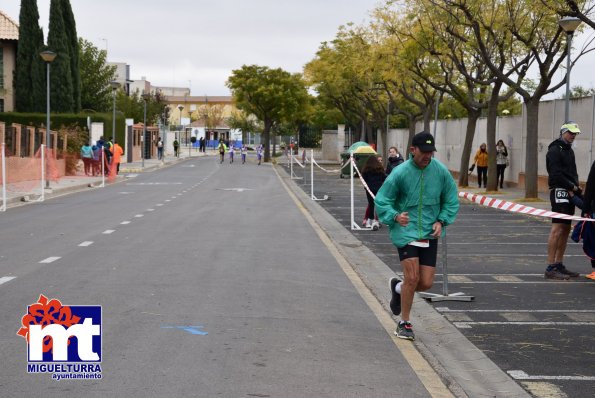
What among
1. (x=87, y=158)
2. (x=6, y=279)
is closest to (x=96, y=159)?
(x=87, y=158)

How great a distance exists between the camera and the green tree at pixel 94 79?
2940 inches

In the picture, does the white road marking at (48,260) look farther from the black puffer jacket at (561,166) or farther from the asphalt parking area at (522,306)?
the black puffer jacket at (561,166)

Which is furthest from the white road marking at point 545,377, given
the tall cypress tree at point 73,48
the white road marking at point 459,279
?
the tall cypress tree at point 73,48

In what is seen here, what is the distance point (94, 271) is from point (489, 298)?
15.8 ft

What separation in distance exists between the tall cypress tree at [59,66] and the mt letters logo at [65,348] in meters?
54.2

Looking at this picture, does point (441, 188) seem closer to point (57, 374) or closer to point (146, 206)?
point (57, 374)

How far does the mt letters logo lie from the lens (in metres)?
6.19

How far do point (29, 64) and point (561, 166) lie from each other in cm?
5143

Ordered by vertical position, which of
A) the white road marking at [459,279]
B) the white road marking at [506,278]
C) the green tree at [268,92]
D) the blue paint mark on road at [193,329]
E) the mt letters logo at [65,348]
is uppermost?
the green tree at [268,92]

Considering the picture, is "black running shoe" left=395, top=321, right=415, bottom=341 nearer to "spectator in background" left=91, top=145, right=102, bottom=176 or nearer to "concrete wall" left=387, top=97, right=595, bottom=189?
"concrete wall" left=387, top=97, right=595, bottom=189

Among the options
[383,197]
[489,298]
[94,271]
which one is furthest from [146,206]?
[383,197]

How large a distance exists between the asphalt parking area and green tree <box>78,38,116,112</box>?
2369 inches

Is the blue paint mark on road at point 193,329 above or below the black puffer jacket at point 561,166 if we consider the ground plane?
below

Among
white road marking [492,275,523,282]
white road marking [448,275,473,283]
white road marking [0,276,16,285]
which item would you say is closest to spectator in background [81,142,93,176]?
white road marking [0,276,16,285]
